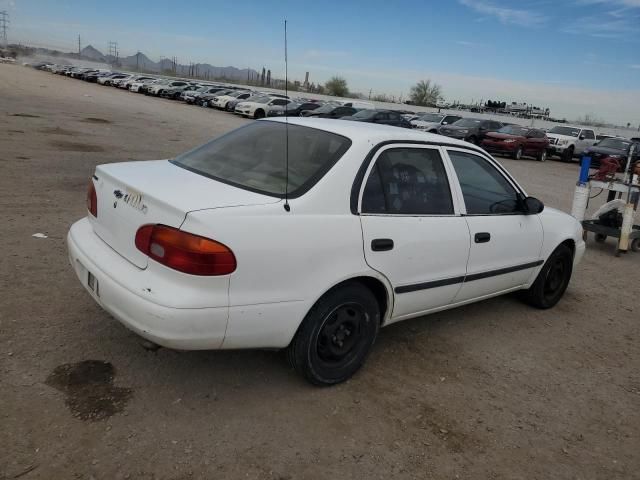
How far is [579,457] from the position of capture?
2.95 m

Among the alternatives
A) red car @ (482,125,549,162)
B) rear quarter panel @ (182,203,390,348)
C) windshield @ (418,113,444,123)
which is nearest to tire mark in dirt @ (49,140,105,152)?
rear quarter panel @ (182,203,390,348)

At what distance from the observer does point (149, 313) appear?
2654 mm

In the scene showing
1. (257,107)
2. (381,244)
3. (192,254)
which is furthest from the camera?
(257,107)

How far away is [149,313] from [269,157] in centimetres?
135

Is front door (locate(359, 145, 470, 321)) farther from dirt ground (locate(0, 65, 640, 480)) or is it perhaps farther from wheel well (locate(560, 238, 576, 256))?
wheel well (locate(560, 238, 576, 256))

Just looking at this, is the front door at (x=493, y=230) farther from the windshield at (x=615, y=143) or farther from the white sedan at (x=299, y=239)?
the windshield at (x=615, y=143)

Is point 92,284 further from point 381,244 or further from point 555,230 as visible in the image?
point 555,230

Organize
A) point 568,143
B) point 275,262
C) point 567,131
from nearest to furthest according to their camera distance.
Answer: point 275,262, point 568,143, point 567,131

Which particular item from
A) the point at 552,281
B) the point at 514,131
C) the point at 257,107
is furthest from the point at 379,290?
the point at 257,107

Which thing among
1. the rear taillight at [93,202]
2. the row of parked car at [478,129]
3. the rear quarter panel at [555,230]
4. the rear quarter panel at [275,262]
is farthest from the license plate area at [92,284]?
the row of parked car at [478,129]

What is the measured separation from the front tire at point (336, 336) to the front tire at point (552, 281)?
2.24m

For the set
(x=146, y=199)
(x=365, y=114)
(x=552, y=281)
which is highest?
(x=365, y=114)

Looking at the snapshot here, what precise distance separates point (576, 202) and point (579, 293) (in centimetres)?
257

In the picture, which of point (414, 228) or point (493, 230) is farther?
point (493, 230)
